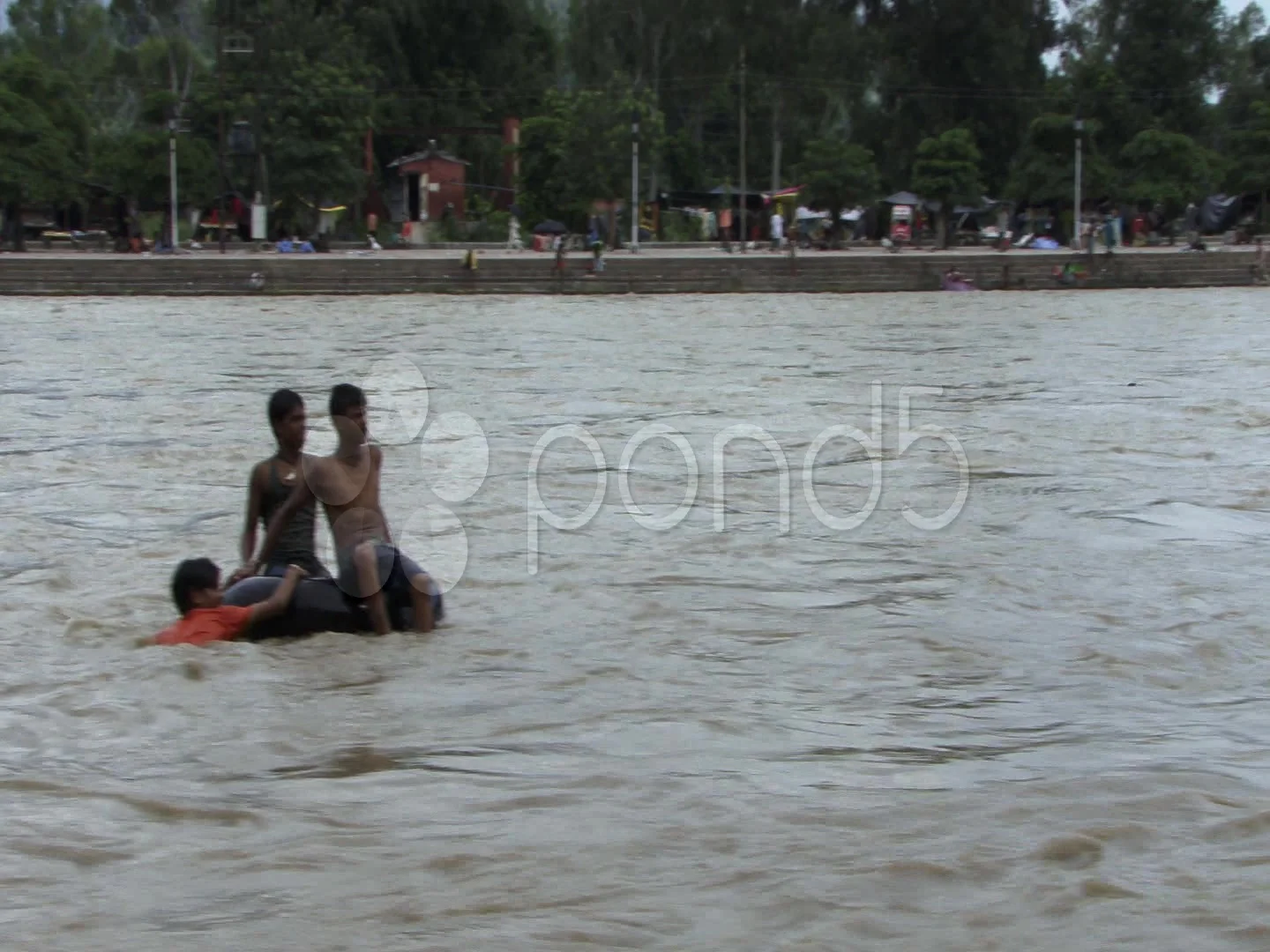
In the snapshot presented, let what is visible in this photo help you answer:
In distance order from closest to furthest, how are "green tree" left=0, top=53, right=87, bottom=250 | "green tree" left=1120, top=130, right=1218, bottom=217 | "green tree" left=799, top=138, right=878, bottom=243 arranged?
"green tree" left=0, top=53, right=87, bottom=250, "green tree" left=799, top=138, right=878, bottom=243, "green tree" left=1120, top=130, right=1218, bottom=217

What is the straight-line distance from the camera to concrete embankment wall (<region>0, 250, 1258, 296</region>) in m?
34.8

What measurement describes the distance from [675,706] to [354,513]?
162 cm

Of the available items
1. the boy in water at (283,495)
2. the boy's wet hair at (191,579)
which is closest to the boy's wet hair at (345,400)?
the boy in water at (283,495)

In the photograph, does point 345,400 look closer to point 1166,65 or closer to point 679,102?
point 1166,65

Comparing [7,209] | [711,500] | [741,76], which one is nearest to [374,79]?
[741,76]

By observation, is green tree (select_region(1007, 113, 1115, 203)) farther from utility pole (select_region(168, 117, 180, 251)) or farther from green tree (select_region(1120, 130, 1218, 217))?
utility pole (select_region(168, 117, 180, 251))

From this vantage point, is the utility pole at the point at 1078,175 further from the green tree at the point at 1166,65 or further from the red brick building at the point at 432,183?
the red brick building at the point at 432,183

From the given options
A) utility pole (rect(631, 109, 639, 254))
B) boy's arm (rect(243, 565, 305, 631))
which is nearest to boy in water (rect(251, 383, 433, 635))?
boy's arm (rect(243, 565, 305, 631))

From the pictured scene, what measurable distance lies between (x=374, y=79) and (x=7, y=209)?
16.2 m

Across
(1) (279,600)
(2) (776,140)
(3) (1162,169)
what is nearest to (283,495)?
(1) (279,600)

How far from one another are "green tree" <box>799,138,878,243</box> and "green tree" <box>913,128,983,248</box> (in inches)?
56.7

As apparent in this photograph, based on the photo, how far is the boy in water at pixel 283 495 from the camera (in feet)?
25.2

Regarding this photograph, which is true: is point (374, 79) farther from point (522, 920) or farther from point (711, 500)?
point (522, 920)

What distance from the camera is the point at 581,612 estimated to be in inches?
346
